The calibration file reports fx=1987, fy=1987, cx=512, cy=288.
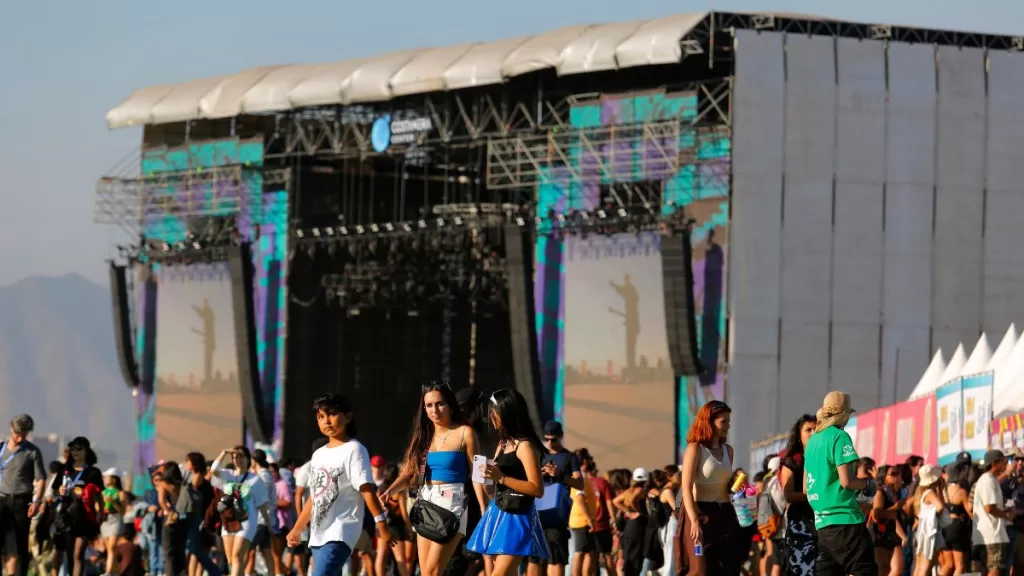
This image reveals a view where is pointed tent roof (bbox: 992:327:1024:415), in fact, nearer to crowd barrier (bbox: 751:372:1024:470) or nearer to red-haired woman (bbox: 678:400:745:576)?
crowd barrier (bbox: 751:372:1024:470)

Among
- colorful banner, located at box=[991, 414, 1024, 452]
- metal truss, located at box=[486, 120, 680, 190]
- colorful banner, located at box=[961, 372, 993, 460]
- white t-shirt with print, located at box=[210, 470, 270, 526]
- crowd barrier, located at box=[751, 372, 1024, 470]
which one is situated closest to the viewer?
white t-shirt with print, located at box=[210, 470, 270, 526]

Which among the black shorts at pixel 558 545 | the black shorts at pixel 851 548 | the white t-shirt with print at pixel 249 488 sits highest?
the black shorts at pixel 851 548

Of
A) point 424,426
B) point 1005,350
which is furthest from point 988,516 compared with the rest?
point 1005,350

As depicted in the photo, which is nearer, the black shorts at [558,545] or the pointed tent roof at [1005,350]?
the black shorts at [558,545]

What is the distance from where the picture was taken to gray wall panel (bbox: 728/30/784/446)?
35750mm

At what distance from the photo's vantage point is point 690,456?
10047mm

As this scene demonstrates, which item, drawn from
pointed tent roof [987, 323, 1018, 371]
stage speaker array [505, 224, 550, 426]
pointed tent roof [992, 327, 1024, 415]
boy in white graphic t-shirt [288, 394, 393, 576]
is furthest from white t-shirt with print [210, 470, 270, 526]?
stage speaker array [505, 224, 550, 426]

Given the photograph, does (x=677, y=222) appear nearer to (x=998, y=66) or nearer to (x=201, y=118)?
(x=998, y=66)

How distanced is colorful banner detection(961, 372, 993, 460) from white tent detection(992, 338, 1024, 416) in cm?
108

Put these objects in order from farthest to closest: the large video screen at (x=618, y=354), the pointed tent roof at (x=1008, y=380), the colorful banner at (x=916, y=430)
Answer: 1. the large video screen at (x=618, y=354)
2. the pointed tent roof at (x=1008, y=380)
3. the colorful banner at (x=916, y=430)

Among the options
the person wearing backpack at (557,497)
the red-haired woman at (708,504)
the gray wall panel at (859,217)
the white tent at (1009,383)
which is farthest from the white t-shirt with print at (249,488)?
the gray wall panel at (859,217)

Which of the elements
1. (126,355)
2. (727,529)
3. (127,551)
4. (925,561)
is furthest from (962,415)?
(126,355)

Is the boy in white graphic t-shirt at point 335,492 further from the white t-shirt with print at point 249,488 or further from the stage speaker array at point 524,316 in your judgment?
the stage speaker array at point 524,316

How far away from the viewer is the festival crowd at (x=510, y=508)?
10062 millimetres
